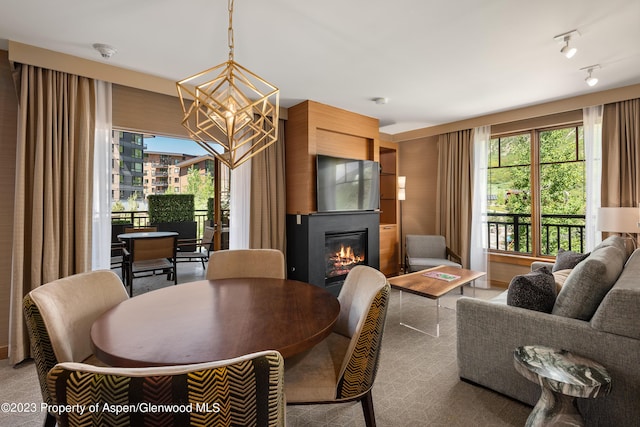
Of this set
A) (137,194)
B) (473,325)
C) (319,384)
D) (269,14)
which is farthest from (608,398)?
(137,194)

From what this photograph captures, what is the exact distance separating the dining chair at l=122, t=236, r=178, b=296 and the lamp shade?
16.5 feet

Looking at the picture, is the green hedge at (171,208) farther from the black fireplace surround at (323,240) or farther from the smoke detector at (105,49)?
the smoke detector at (105,49)

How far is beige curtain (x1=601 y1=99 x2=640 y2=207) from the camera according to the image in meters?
3.38

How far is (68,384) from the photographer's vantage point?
63 cm

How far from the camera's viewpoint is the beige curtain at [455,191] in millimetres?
4699

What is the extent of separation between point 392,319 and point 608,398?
1908 millimetres

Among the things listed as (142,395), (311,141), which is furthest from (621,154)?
(142,395)

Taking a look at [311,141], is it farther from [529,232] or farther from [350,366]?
[529,232]

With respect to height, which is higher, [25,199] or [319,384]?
[25,199]

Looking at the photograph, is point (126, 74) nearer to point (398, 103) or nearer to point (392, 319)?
point (398, 103)

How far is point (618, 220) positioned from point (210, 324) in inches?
157

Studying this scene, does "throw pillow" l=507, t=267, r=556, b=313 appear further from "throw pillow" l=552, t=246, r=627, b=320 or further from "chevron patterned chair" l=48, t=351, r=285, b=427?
"chevron patterned chair" l=48, t=351, r=285, b=427

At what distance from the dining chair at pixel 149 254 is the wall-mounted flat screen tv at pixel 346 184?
2149 mm

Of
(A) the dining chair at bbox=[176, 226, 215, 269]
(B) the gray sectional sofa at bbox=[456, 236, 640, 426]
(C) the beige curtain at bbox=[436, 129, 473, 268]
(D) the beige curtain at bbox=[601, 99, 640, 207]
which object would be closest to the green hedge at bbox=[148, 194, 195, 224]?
(A) the dining chair at bbox=[176, 226, 215, 269]
